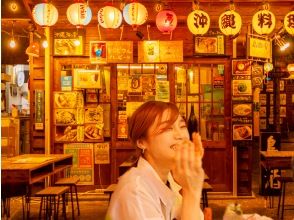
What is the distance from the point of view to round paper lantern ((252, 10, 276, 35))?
9242mm

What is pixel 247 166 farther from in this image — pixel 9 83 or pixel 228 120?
pixel 9 83

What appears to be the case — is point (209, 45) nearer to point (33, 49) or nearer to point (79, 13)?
point (79, 13)

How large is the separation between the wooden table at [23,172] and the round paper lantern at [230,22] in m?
3.92

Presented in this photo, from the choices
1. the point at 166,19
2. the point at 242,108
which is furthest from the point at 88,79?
the point at 242,108

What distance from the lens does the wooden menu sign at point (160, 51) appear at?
34.0ft

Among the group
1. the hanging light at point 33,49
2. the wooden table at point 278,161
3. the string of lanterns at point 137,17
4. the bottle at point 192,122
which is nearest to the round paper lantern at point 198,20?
the string of lanterns at point 137,17

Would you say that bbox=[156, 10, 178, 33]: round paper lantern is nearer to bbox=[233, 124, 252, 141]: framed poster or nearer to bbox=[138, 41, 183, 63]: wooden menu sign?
bbox=[138, 41, 183, 63]: wooden menu sign

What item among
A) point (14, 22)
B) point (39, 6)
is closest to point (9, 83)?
point (14, 22)

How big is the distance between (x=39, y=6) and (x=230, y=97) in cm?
448

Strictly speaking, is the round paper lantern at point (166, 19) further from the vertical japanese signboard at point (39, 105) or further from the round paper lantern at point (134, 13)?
the vertical japanese signboard at point (39, 105)

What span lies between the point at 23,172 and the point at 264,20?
A: 530 centimetres

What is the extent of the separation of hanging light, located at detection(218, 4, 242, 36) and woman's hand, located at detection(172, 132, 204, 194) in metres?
7.48

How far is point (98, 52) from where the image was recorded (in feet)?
33.9

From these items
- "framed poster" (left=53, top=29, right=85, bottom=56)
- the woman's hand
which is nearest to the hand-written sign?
"framed poster" (left=53, top=29, right=85, bottom=56)
